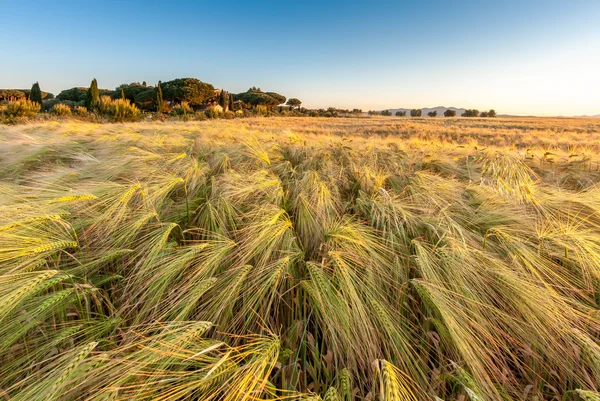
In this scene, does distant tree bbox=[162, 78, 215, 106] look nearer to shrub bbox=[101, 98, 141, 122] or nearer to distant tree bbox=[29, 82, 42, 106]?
distant tree bbox=[29, 82, 42, 106]

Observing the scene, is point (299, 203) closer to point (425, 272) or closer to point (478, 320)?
point (425, 272)

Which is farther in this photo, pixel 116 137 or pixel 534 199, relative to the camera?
pixel 116 137

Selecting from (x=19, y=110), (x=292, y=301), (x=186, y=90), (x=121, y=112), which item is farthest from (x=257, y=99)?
(x=292, y=301)

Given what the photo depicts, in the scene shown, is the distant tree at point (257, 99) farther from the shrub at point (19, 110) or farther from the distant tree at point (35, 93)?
the shrub at point (19, 110)

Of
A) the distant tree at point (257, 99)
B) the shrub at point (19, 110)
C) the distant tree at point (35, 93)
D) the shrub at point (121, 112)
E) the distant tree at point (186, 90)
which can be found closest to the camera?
the shrub at point (19, 110)

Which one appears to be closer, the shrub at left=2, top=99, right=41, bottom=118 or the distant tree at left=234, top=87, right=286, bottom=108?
the shrub at left=2, top=99, right=41, bottom=118

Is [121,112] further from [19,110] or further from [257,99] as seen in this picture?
[257,99]

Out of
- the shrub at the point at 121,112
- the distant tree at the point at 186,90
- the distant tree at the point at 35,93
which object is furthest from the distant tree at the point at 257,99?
the shrub at the point at 121,112

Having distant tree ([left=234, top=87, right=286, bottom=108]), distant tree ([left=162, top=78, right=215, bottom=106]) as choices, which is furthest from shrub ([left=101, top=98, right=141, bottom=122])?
distant tree ([left=234, top=87, right=286, bottom=108])

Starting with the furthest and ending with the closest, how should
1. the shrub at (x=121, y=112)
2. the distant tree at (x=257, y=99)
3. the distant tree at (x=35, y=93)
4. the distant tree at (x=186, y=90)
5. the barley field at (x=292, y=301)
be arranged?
the distant tree at (x=257, y=99)
the distant tree at (x=186, y=90)
the distant tree at (x=35, y=93)
the shrub at (x=121, y=112)
the barley field at (x=292, y=301)

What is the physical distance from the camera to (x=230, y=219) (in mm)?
1661

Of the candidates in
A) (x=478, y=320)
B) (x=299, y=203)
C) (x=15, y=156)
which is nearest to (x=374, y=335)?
(x=478, y=320)

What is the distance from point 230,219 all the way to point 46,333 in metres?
0.93

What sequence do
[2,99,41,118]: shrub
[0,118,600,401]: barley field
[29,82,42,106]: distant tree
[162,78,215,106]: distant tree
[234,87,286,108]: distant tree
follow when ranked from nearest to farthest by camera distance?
[0,118,600,401]: barley field → [2,99,41,118]: shrub → [29,82,42,106]: distant tree → [162,78,215,106]: distant tree → [234,87,286,108]: distant tree
